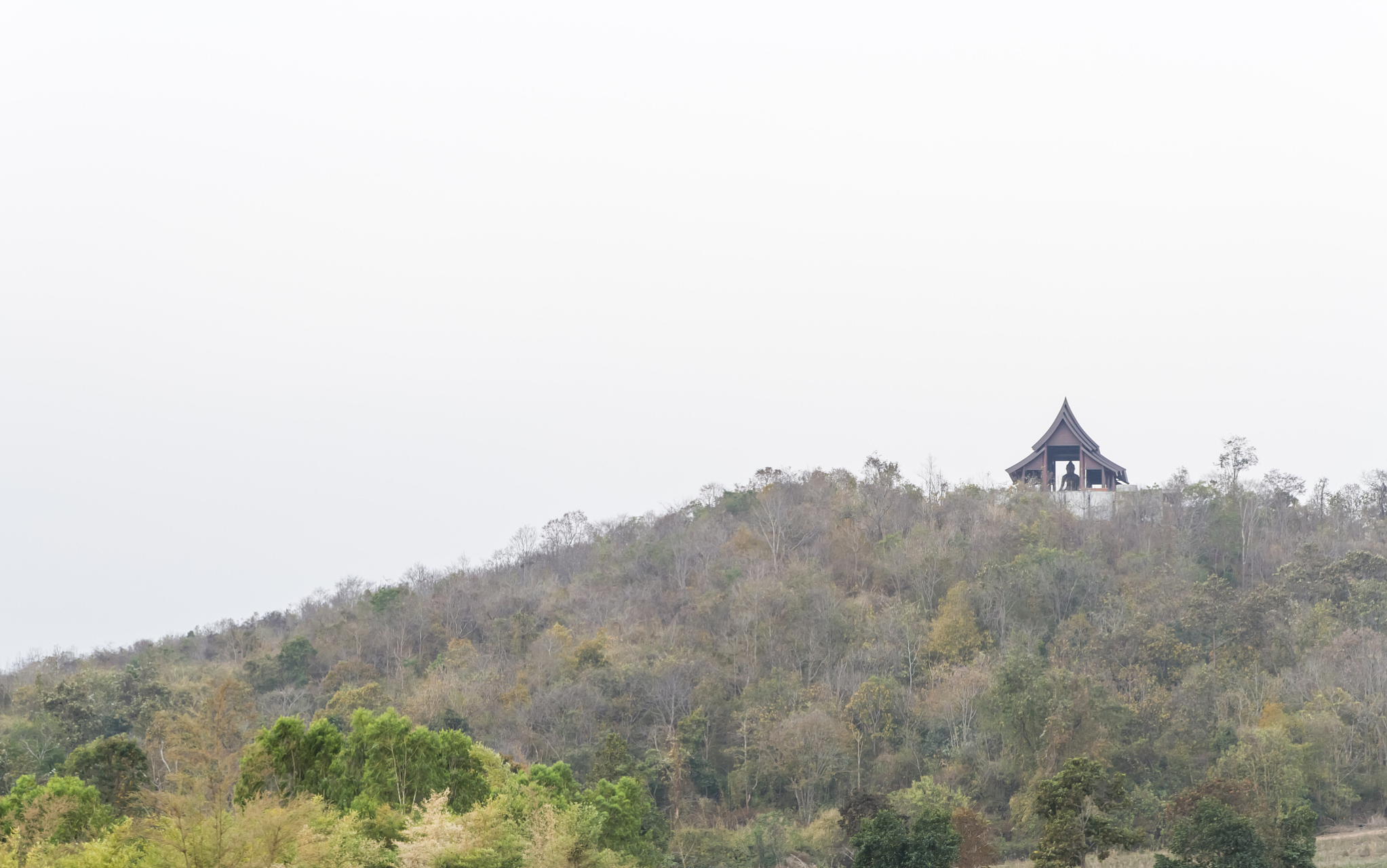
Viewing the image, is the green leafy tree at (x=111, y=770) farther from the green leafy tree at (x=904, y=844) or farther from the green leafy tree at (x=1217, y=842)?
the green leafy tree at (x=1217, y=842)

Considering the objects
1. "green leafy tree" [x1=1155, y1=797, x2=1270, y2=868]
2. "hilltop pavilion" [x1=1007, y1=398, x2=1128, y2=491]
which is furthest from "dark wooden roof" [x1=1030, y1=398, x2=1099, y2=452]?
"green leafy tree" [x1=1155, y1=797, x2=1270, y2=868]

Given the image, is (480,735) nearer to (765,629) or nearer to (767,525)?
(765,629)

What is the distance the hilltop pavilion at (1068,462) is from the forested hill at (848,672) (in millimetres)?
2598

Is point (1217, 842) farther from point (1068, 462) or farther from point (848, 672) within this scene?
point (1068, 462)

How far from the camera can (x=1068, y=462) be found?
1854 inches

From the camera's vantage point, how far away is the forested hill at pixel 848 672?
27.2 meters

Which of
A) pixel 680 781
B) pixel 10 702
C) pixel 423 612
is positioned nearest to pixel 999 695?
pixel 680 781

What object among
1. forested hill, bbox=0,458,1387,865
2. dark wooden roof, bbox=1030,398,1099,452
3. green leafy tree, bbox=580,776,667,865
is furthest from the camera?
dark wooden roof, bbox=1030,398,1099,452

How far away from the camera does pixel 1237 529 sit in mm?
40281

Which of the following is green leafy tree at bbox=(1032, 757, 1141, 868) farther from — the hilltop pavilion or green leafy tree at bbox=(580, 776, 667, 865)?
the hilltop pavilion

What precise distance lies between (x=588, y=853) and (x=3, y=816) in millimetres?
10208

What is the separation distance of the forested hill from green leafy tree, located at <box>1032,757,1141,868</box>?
365cm

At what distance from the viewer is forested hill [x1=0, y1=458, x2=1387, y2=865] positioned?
2719 centimetres

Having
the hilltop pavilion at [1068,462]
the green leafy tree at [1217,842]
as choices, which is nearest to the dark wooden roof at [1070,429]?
the hilltop pavilion at [1068,462]
